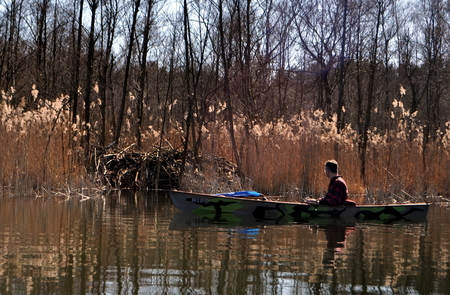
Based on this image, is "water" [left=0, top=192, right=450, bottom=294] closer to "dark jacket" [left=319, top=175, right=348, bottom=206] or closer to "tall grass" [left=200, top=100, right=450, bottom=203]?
"dark jacket" [left=319, top=175, right=348, bottom=206]

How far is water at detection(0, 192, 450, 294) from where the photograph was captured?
514 cm

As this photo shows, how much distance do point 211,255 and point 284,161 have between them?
7342 millimetres

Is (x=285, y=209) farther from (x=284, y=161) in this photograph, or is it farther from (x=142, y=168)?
(x=142, y=168)

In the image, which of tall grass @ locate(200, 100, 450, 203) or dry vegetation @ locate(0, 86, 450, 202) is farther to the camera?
tall grass @ locate(200, 100, 450, 203)

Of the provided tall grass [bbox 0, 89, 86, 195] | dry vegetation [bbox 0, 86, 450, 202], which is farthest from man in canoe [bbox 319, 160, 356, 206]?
tall grass [bbox 0, 89, 86, 195]

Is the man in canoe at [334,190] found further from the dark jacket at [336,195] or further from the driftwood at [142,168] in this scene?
the driftwood at [142,168]

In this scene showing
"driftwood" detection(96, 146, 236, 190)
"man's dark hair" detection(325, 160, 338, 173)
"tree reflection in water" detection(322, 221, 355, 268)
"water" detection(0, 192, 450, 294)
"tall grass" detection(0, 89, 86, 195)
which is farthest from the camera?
"driftwood" detection(96, 146, 236, 190)

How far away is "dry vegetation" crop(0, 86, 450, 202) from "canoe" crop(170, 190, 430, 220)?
2.19 meters

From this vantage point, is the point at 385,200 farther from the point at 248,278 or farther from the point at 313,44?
the point at 313,44

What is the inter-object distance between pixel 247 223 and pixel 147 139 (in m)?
9.46

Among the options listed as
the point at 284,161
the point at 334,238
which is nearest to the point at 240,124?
the point at 284,161

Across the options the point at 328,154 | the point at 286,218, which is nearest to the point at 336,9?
the point at 328,154

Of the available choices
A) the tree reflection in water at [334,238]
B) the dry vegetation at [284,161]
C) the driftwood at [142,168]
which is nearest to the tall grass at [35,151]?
the dry vegetation at [284,161]

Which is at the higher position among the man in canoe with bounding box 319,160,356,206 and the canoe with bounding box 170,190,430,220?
the man in canoe with bounding box 319,160,356,206
